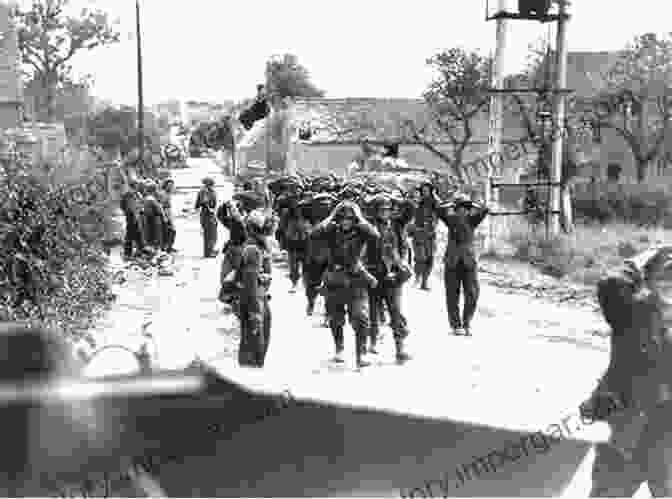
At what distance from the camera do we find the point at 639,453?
15.9 ft

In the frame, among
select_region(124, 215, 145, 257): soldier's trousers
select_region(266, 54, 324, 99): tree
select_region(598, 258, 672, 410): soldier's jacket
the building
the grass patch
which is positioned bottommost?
the grass patch

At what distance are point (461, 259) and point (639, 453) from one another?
5.90 meters

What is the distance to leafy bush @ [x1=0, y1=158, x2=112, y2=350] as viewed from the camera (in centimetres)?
906

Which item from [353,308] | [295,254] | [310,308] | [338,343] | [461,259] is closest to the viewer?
[353,308]

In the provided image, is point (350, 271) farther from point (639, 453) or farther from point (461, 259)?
point (639, 453)

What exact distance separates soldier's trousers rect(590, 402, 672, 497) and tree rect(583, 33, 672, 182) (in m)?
30.3

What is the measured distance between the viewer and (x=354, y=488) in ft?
17.3

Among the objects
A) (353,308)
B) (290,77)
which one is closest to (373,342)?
(353,308)

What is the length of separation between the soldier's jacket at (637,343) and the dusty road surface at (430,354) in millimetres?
956

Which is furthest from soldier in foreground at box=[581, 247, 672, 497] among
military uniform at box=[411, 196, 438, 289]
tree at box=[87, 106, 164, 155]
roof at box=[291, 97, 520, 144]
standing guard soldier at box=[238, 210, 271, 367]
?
tree at box=[87, 106, 164, 155]

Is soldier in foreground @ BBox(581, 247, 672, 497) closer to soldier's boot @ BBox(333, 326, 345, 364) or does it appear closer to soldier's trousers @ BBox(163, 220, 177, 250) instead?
soldier's boot @ BBox(333, 326, 345, 364)

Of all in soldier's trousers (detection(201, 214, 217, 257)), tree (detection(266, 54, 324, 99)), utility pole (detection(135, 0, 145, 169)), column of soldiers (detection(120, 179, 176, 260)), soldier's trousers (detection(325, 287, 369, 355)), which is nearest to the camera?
soldier's trousers (detection(325, 287, 369, 355))

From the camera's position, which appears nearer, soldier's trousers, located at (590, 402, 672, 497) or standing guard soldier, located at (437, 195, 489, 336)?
soldier's trousers, located at (590, 402, 672, 497)

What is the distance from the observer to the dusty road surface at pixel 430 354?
6.61 m
